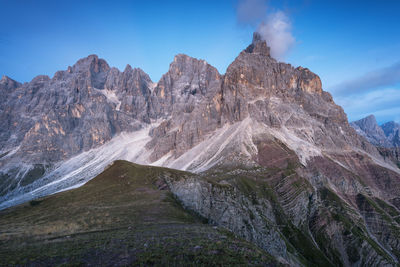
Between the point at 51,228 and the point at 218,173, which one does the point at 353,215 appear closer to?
the point at 218,173

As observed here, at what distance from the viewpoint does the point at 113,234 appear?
2873 cm

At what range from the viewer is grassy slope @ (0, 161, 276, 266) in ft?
67.9

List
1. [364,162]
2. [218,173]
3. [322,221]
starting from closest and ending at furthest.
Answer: [322,221] < [218,173] < [364,162]

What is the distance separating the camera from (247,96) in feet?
655

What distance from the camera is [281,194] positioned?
113m

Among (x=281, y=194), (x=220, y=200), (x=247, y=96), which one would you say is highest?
(x=247, y=96)

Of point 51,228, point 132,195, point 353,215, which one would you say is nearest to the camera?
point 51,228

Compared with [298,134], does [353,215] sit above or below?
below

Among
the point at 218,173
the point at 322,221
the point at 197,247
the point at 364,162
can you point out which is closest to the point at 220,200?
the point at 197,247

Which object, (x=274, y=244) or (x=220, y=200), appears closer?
(x=220, y=200)

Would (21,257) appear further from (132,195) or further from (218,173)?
(218,173)

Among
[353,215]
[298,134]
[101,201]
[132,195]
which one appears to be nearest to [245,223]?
[132,195]

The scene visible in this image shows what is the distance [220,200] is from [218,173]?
6231cm

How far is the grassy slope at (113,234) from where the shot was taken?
20703mm
